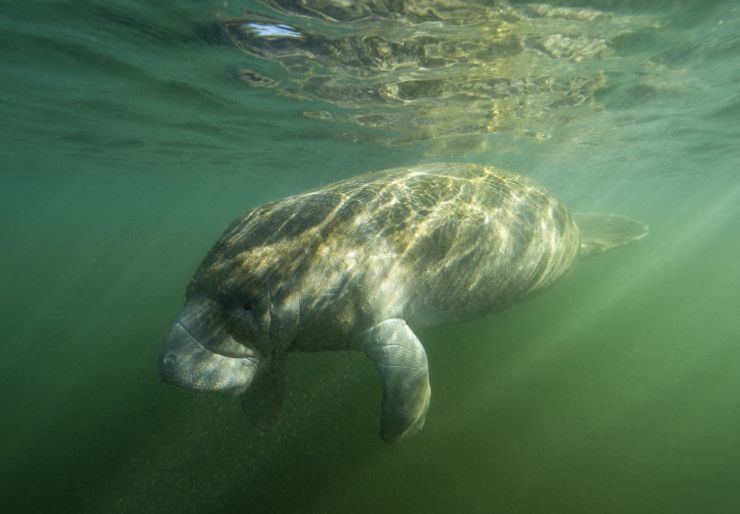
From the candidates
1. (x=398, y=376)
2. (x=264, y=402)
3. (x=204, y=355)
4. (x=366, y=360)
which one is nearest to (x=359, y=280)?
(x=398, y=376)

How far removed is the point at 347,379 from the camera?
21.3 feet

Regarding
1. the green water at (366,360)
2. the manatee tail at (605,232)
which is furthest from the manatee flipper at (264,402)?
the manatee tail at (605,232)

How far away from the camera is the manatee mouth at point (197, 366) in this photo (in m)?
Result: 2.91

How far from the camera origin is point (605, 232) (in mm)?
8062

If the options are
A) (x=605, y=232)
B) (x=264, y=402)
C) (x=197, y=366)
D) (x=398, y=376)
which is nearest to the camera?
(x=197, y=366)

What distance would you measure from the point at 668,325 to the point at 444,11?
29.0 ft

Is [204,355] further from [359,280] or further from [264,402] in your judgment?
[264,402]

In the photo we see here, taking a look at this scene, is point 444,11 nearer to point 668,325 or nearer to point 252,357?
point 252,357

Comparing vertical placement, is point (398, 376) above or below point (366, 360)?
above

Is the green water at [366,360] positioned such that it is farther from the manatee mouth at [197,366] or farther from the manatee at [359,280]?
the manatee mouth at [197,366]

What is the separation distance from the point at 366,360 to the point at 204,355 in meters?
4.28

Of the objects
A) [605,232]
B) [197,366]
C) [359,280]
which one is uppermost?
[359,280]

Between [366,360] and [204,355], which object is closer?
[204,355]

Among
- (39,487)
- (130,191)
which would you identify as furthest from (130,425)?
→ (130,191)
